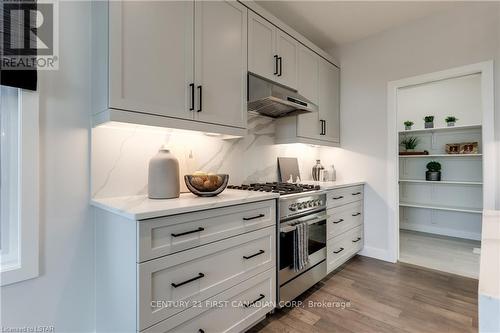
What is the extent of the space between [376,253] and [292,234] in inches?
67.0

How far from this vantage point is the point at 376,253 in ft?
9.78

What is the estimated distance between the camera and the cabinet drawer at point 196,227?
A: 1.12 m

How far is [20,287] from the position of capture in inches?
50.3

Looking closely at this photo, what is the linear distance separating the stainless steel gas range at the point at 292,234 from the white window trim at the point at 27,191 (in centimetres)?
139

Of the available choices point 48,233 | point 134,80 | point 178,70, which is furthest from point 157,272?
point 178,70

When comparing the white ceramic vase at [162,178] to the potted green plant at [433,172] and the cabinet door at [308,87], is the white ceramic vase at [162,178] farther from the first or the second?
the potted green plant at [433,172]

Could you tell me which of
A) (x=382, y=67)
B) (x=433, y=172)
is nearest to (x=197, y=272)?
(x=382, y=67)

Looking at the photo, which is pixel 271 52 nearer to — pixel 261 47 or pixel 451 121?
pixel 261 47

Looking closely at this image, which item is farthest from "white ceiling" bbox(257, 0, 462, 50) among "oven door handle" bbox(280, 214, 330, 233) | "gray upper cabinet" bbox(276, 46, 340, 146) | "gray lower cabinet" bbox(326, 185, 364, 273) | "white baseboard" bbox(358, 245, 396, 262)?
"white baseboard" bbox(358, 245, 396, 262)

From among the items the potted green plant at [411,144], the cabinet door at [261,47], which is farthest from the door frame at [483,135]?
the cabinet door at [261,47]

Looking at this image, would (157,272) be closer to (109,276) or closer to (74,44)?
(109,276)

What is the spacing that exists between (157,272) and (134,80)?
3.34 feet

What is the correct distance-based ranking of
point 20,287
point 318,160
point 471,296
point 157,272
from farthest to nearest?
point 318,160
point 471,296
point 20,287
point 157,272

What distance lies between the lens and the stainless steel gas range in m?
1.84
